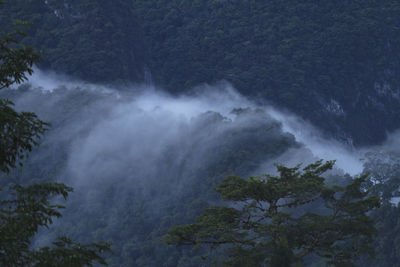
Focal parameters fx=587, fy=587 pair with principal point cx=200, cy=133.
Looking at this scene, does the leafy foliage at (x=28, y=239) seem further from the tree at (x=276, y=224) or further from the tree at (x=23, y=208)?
the tree at (x=276, y=224)

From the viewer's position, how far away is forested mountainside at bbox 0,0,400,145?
107 metres

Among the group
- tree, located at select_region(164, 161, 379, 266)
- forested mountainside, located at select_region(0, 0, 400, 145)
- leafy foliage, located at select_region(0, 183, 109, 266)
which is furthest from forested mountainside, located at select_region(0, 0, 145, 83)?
leafy foliage, located at select_region(0, 183, 109, 266)

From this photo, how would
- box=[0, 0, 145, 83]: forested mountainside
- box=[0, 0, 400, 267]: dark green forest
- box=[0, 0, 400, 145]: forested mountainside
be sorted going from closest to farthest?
box=[0, 0, 400, 267]: dark green forest < box=[0, 0, 145, 83]: forested mountainside < box=[0, 0, 400, 145]: forested mountainside

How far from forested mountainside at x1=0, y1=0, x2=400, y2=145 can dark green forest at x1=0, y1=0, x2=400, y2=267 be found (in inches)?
11.8

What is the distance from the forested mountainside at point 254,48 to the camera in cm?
10688

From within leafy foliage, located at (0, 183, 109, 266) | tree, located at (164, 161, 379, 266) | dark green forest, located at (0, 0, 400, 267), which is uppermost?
dark green forest, located at (0, 0, 400, 267)

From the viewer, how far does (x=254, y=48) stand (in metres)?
128

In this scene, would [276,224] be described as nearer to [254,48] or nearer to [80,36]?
[80,36]

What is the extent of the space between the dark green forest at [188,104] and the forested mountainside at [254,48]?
11.8 inches

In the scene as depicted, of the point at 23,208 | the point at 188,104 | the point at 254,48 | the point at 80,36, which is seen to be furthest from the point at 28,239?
the point at 254,48

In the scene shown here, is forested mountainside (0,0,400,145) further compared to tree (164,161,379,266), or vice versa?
forested mountainside (0,0,400,145)

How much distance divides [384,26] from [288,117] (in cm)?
3806

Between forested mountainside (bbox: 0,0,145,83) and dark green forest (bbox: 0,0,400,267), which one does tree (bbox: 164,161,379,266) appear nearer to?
dark green forest (bbox: 0,0,400,267)

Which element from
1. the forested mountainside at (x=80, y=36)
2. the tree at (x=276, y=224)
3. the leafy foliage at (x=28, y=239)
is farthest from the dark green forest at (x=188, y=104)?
the leafy foliage at (x=28, y=239)
